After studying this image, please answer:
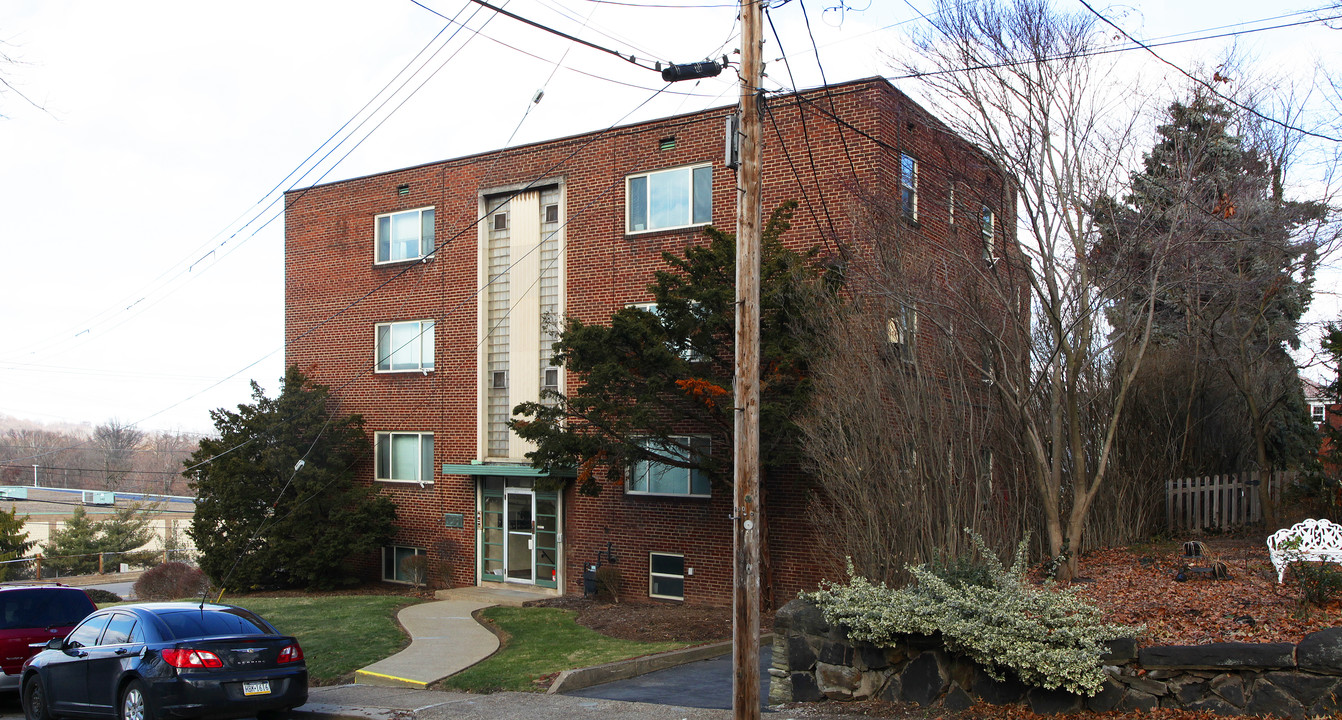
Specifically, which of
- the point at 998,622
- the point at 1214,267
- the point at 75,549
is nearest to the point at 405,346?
the point at 1214,267

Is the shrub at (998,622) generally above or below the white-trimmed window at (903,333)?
below

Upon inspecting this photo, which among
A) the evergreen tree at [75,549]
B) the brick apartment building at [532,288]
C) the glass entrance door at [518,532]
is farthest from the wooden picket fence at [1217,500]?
the evergreen tree at [75,549]

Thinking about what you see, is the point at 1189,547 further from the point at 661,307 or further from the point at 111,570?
the point at 111,570

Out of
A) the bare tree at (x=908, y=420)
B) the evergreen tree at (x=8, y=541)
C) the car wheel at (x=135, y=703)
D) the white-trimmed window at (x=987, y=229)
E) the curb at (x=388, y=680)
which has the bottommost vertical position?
the evergreen tree at (x=8, y=541)

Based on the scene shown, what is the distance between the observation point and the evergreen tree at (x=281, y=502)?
2241 centimetres

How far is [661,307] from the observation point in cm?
1614

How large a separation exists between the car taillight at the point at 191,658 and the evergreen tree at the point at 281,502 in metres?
12.5

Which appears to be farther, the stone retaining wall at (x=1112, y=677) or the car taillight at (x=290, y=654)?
the car taillight at (x=290, y=654)

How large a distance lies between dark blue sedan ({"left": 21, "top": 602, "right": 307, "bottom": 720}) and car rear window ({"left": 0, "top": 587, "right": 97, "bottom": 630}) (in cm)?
229

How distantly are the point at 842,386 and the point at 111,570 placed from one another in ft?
141

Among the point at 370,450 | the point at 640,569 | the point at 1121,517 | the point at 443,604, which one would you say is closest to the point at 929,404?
the point at 1121,517

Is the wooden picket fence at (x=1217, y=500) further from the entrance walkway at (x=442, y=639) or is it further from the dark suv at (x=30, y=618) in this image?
the dark suv at (x=30, y=618)

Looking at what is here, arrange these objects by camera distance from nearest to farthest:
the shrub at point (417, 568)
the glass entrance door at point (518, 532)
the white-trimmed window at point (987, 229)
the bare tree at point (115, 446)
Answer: the white-trimmed window at point (987, 229) < the glass entrance door at point (518, 532) < the shrub at point (417, 568) < the bare tree at point (115, 446)

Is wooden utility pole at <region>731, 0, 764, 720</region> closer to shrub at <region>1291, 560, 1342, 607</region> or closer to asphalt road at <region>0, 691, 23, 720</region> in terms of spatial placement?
shrub at <region>1291, 560, 1342, 607</region>
